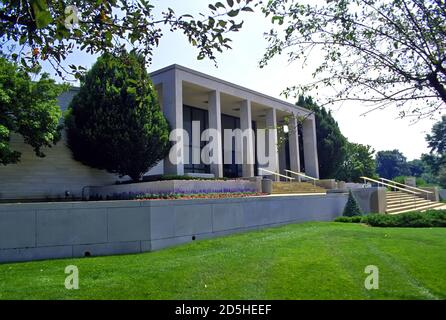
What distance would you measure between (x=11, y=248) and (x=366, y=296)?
6.80 metres

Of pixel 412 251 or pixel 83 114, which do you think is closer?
pixel 412 251

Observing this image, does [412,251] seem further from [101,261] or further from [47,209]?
[47,209]

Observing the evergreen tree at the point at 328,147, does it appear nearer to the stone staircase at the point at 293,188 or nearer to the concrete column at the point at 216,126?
the stone staircase at the point at 293,188

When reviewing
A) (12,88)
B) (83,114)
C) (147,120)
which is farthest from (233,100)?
(12,88)

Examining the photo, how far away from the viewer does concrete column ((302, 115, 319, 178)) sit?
27.4m

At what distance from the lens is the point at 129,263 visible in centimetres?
712

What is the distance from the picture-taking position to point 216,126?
1959 cm

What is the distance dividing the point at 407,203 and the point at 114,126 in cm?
1641

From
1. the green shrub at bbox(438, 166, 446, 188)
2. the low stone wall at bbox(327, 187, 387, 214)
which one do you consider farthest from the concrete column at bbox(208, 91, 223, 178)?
the green shrub at bbox(438, 166, 446, 188)

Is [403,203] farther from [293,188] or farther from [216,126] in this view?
[216,126]

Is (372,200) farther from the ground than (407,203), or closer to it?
farther from the ground

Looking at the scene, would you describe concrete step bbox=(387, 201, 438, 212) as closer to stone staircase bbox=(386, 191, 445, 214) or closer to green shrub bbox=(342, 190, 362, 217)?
stone staircase bbox=(386, 191, 445, 214)

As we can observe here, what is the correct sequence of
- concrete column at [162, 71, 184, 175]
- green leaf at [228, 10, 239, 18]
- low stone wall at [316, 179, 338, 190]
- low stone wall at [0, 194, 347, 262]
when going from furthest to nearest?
low stone wall at [316, 179, 338, 190] → concrete column at [162, 71, 184, 175] → low stone wall at [0, 194, 347, 262] → green leaf at [228, 10, 239, 18]

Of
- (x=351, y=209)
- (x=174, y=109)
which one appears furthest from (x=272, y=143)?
(x=351, y=209)
